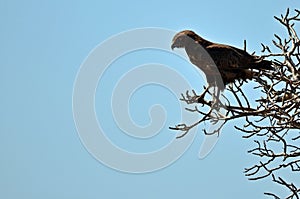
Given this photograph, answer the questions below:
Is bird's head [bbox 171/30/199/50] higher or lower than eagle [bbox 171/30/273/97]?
higher

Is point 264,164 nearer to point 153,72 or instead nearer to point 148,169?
point 148,169

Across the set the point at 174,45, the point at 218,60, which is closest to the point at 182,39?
the point at 174,45

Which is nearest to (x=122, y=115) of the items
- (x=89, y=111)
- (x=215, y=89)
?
(x=89, y=111)

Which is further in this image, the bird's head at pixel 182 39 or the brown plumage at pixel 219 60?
the bird's head at pixel 182 39

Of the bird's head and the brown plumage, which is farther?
the bird's head

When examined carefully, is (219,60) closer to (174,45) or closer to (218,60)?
(218,60)

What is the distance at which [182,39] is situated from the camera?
4.19 metres

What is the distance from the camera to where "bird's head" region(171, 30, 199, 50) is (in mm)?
4168

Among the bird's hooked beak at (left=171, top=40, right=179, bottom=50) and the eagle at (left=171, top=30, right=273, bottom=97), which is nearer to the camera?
the eagle at (left=171, top=30, right=273, bottom=97)

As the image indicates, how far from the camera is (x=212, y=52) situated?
4180 millimetres

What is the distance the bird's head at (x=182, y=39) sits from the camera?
13.7 ft

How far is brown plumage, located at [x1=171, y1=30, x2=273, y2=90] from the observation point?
148 inches

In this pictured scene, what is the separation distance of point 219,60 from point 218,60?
0.06ft

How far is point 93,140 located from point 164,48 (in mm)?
1015
